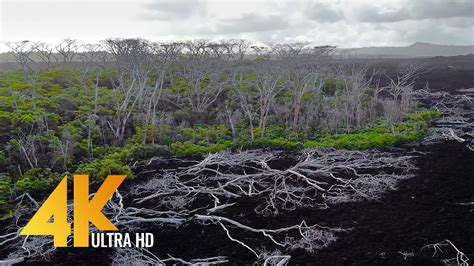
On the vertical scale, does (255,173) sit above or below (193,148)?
below

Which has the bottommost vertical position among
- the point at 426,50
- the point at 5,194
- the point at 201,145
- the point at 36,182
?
the point at 5,194

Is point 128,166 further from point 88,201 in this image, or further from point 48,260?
point 48,260

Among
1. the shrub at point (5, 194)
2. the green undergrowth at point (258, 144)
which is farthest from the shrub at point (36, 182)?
the green undergrowth at point (258, 144)

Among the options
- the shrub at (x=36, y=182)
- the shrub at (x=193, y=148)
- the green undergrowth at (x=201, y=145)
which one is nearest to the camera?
the shrub at (x=36, y=182)

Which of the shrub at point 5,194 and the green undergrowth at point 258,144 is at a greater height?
the green undergrowth at point 258,144

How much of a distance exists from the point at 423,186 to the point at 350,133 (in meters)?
5.28

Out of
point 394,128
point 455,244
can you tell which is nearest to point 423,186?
point 455,244

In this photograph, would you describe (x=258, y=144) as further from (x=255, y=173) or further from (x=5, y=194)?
(x=5, y=194)

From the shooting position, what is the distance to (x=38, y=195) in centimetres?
915

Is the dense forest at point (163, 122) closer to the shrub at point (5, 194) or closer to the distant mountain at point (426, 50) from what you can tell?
the shrub at point (5, 194)

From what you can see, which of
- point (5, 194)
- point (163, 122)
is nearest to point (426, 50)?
point (163, 122)

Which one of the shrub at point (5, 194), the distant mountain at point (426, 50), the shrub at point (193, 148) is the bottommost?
the shrub at point (5, 194)

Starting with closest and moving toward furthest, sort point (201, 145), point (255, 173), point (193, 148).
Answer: point (255, 173) < point (193, 148) < point (201, 145)

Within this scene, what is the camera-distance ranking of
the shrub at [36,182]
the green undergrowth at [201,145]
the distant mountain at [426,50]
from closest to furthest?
the shrub at [36,182] < the green undergrowth at [201,145] < the distant mountain at [426,50]
